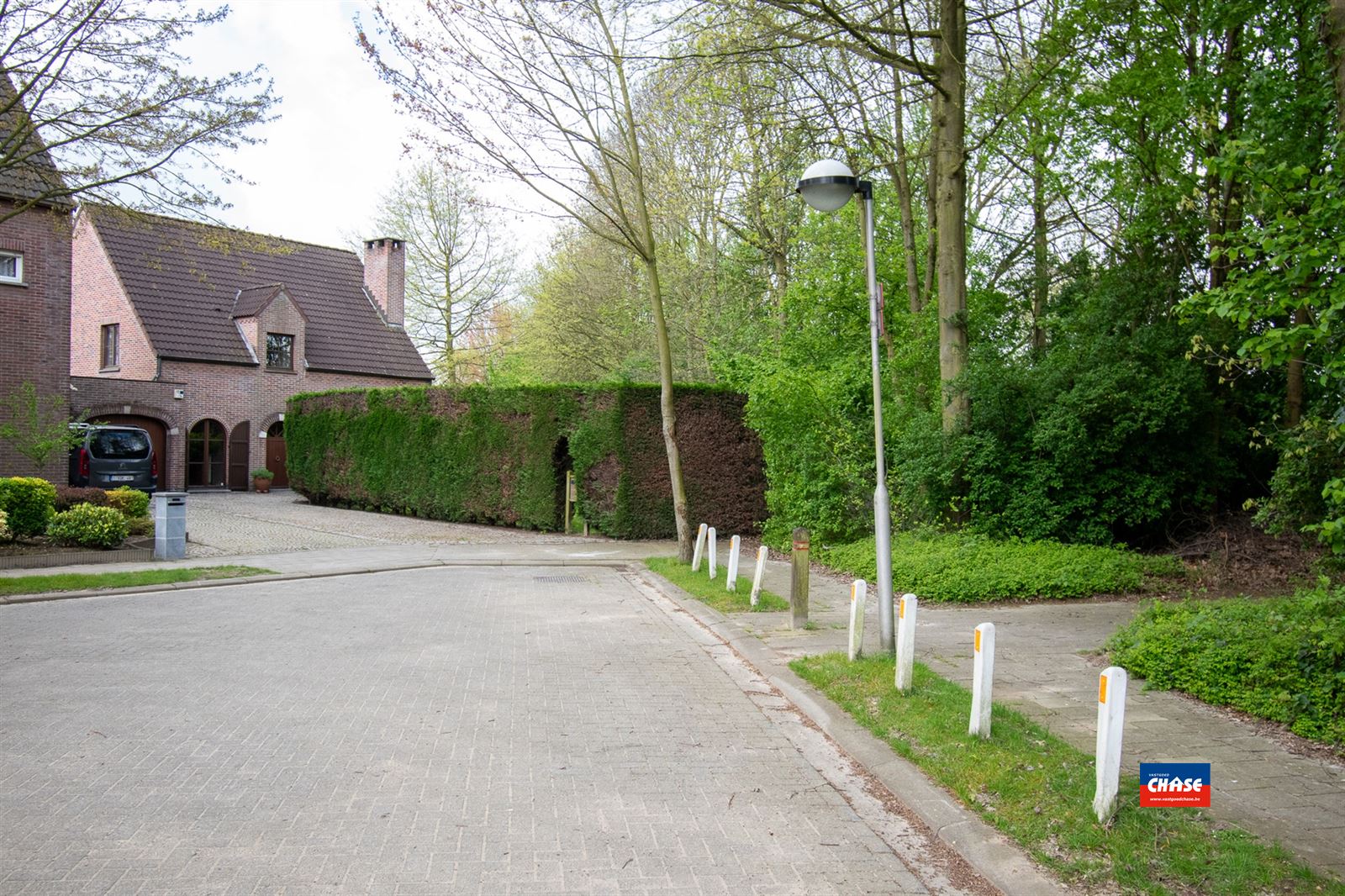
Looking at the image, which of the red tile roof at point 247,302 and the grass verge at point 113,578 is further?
the red tile roof at point 247,302

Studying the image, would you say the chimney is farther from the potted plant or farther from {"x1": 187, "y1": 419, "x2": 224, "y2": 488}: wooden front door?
{"x1": 187, "y1": 419, "x2": 224, "y2": 488}: wooden front door

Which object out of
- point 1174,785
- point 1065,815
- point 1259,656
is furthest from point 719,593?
point 1174,785

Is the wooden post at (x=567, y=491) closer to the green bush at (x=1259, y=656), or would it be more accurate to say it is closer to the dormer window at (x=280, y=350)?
the green bush at (x=1259, y=656)

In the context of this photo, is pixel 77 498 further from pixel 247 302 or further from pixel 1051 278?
pixel 247 302

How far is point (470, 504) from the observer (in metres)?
25.0

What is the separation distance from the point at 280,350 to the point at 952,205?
30.0 metres

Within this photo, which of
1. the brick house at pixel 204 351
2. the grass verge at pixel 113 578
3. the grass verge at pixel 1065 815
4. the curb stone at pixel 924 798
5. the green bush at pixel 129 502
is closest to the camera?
the grass verge at pixel 1065 815

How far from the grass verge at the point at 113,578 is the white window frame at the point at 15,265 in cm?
1264

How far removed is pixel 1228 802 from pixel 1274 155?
788cm

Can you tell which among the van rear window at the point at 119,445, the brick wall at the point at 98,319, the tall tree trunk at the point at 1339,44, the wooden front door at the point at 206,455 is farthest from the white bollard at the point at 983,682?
the brick wall at the point at 98,319

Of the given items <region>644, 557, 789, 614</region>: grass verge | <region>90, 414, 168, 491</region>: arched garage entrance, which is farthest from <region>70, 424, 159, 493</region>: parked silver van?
<region>644, 557, 789, 614</region>: grass verge

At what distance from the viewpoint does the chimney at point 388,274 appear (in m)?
42.6

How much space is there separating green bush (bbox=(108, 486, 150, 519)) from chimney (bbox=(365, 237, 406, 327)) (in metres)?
25.0

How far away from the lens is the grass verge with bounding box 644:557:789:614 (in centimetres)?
→ 1205
